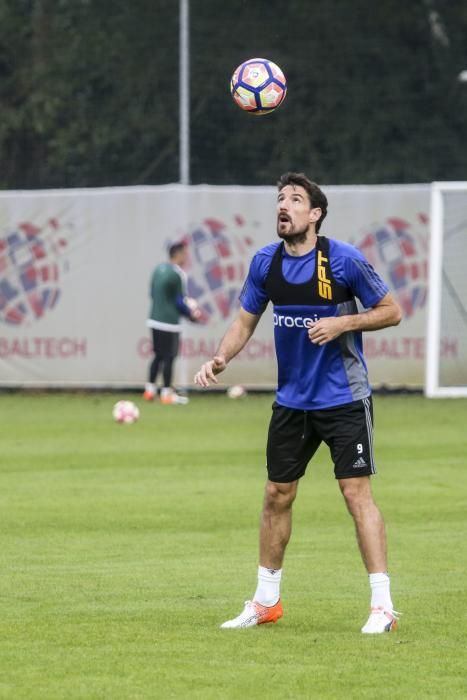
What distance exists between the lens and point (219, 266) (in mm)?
24906

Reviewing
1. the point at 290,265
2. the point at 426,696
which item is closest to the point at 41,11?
the point at 290,265

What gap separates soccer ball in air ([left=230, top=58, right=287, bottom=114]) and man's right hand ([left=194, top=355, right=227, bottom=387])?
2.94 meters

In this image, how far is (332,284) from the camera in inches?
316

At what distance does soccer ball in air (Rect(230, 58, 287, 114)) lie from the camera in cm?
1071

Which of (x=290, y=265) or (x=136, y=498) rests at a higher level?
(x=290, y=265)

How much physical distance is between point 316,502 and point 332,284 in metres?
5.29

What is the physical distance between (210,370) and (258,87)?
3.27 meters

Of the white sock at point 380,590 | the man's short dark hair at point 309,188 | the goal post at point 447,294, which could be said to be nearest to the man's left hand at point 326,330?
the man's short dark hair at point 309,188

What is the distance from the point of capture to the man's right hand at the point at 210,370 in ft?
26.9

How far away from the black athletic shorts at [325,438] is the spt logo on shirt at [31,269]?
17848 millimetres

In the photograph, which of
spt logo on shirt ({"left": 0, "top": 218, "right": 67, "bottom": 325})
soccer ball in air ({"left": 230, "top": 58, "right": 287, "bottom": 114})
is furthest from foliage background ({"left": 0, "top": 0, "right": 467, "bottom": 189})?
soccer ball in air ({"left": 230, "top": 58, "right": 287, "bottom": 114})

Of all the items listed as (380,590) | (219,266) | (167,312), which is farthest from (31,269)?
(380,590)

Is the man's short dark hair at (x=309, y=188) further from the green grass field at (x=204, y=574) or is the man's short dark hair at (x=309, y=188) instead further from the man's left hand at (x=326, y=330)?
the green grass field at (x=204, y=574)

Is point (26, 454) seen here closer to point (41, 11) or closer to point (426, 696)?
point (426, 696)
